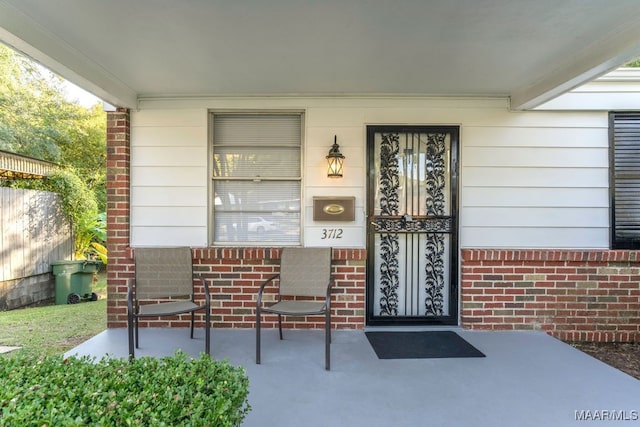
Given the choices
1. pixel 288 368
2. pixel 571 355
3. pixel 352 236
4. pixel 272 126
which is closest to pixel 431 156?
pixel 352 236

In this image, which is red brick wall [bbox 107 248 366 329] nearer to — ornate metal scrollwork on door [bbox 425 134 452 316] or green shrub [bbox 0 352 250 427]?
ornate metal scrollwork on door [bbox 425 134 452 316]

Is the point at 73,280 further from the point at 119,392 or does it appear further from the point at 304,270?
the point at 119,392

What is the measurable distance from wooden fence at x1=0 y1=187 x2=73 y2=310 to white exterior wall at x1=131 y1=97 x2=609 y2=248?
302 cm

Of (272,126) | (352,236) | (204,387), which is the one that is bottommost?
(204,387)

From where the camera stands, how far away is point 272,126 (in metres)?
3.59

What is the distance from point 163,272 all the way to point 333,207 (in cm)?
177

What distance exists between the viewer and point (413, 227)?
3.54 m

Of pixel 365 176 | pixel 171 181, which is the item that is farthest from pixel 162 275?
pixel 365 176

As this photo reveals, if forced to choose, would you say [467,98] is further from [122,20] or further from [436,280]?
[122,20]

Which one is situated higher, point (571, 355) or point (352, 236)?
point (352, 236)

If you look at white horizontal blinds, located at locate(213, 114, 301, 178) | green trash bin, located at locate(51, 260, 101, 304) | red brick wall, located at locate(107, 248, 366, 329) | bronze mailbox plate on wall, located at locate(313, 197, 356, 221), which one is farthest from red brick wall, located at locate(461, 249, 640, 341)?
green trash bin, located at locate(51, 260, 101, 304)

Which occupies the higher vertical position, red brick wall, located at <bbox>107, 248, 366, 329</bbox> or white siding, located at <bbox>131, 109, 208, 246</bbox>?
white siding, located at <bbox>131, 109, 208, 246</bbox>

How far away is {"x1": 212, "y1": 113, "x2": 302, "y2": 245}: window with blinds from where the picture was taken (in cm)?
358

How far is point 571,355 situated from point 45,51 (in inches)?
186
